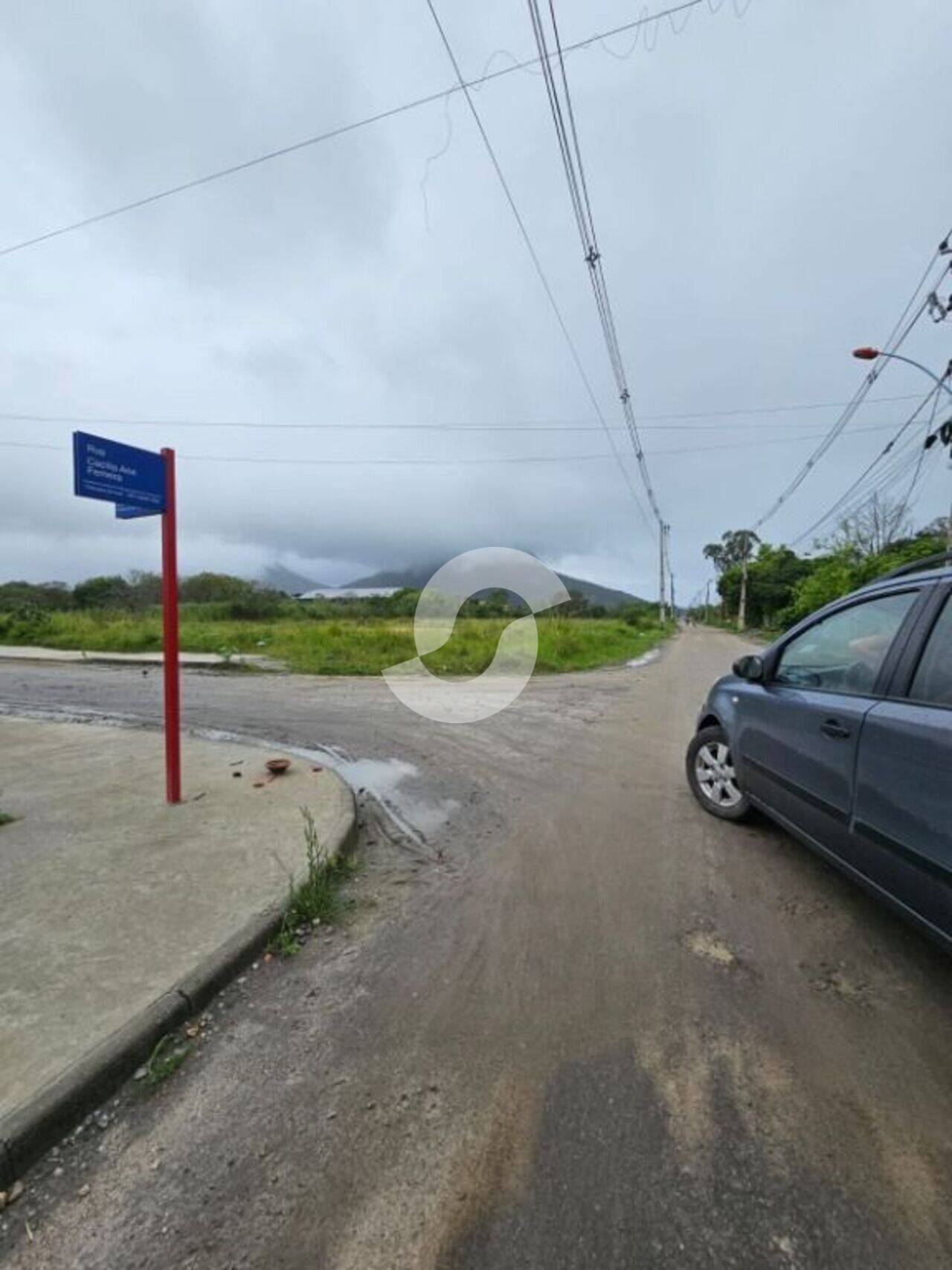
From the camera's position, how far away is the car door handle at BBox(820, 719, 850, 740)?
2.71 m

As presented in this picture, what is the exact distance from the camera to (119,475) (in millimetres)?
3924

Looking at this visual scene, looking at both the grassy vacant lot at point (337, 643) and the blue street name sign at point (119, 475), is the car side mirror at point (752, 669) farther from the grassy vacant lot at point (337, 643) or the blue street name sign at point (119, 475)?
the grassy vacant lot at point (337, 643)

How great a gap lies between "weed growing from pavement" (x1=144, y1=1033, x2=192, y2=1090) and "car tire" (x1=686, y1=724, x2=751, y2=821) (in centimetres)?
345

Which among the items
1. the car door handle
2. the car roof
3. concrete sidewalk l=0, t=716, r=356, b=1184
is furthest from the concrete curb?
the car roof

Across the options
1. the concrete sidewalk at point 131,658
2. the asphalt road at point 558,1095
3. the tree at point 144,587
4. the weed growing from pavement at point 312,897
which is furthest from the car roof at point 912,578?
the tree at point 144,587

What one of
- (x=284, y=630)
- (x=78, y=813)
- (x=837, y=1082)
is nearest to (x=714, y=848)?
(x=837, y=1082)

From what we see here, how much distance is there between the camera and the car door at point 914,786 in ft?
6.92

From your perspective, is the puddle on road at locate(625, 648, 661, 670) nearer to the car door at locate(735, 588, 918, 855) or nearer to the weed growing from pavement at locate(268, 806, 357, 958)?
the car door at locate(735, 588, 918, 855)

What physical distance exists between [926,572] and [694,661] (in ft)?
53.7

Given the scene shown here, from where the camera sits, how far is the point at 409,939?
2.82 meters

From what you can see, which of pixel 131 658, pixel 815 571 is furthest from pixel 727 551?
pixel 131 658

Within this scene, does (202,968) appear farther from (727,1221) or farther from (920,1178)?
(920,1178)

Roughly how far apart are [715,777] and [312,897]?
3.01m

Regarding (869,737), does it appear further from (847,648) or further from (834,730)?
(847,648)
